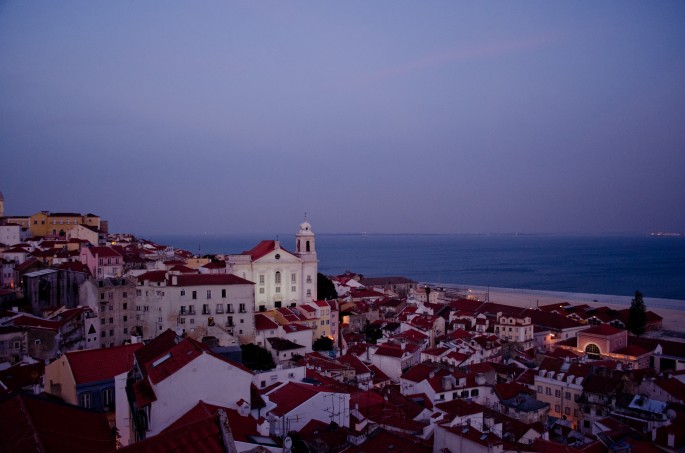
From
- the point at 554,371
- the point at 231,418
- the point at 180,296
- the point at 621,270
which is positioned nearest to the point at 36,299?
the point at 180,296

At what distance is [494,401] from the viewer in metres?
21.5

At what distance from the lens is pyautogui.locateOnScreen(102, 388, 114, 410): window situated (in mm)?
13188

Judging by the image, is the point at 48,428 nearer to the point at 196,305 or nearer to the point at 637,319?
the point at 196,305

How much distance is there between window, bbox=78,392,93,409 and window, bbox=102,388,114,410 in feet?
1.00

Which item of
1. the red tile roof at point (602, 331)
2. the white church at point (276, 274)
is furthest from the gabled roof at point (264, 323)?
the red tile roof at point (602, 331)

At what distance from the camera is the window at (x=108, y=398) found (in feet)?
43.3

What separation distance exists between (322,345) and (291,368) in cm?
1319

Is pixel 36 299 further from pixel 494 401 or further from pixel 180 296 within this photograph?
pixel 494 401

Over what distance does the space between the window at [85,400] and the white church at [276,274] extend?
2556cm

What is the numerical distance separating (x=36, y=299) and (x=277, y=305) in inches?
627

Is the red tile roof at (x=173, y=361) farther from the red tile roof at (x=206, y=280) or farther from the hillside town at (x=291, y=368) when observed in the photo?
the red tile roof at (x=206, y=280)

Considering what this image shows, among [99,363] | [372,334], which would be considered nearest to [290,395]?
[99,363]

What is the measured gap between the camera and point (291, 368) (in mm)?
19516

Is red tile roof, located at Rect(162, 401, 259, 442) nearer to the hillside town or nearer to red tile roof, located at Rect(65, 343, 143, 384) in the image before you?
the hillside town
